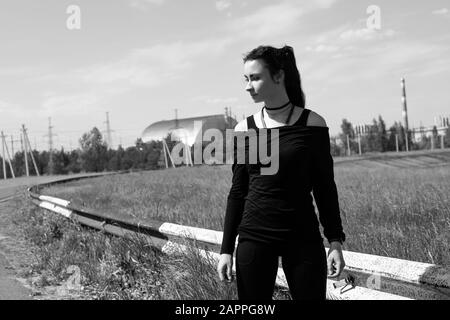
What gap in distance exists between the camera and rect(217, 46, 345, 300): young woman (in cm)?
244

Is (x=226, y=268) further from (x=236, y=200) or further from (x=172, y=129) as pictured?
(x=172, y=129)

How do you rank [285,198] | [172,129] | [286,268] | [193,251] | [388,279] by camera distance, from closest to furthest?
[285,198]
[286,268]
[388,279]
[193,251]
[172,129]

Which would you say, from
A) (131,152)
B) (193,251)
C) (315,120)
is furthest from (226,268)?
(131,152)

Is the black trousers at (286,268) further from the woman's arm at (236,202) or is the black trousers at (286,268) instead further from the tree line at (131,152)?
the tree line at (131,152)

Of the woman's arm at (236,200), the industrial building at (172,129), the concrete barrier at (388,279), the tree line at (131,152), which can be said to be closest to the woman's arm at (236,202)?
the woman's arm at (236,200)

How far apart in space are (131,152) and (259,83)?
222ft

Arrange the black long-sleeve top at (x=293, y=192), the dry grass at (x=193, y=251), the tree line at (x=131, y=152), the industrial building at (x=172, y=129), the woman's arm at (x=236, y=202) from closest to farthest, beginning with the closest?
1. the black long-sleeve top at (x=293, y=192)
2. the woman's arm at (x=236, y=202)
3. the dry grass at (x=193, y=251)
4. the tree line at (x=131, y=152)
5. the industrial building at (x=172, y=129)

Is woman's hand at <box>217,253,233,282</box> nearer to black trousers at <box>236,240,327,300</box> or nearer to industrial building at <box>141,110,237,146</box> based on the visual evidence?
black trousers at <box>236,240,327,300</box>

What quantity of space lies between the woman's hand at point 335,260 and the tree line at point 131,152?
60.3 m

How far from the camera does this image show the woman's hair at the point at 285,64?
2527mm

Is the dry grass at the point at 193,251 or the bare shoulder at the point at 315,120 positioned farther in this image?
the dry grass at the point at 193,251

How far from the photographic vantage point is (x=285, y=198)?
7.99ft
